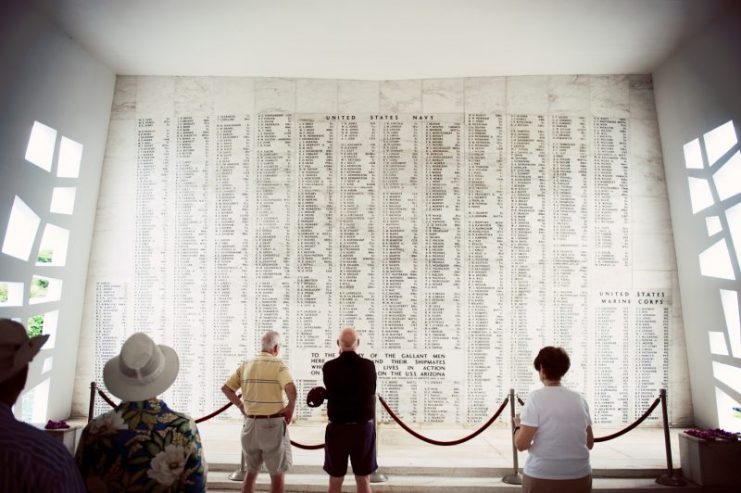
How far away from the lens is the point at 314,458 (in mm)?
5770

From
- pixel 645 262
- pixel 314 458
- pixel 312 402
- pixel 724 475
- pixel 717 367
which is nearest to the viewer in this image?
pixel 312 402

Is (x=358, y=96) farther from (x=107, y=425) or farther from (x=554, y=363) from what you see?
(x=107, y=425)

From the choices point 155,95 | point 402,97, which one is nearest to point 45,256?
point 155,95

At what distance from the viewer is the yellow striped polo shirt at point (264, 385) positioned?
418 cm

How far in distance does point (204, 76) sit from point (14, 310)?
4012mm

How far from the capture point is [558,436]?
2.94 meters

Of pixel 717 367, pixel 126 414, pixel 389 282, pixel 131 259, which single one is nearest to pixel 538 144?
pixel 389 282

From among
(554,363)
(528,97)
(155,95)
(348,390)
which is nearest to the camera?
(554,363)

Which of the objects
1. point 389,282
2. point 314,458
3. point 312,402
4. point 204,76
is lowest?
point 314,458

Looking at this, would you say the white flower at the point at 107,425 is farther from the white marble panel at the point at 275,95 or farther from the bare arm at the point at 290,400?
the white marble panel at the point at 275,95

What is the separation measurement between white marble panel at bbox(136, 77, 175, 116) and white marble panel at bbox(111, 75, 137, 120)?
7 centimetres

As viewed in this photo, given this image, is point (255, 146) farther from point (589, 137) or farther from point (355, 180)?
point (589, 137)

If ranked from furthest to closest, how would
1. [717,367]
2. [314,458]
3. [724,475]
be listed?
1. [717,367]
2. [314,458]
3. [724,475]

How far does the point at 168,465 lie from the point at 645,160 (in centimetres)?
744
